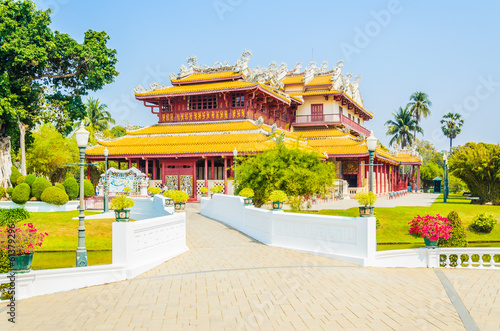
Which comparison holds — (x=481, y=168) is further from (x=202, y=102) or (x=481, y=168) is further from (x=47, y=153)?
(x=47, y=153)

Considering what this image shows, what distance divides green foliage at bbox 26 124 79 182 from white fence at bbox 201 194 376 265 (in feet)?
146

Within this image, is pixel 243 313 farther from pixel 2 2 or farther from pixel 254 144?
pixel 2 2

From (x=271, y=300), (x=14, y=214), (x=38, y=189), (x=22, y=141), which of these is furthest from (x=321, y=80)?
(x=271, y=300)

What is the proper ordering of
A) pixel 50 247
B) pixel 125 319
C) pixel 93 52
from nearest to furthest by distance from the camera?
pixel 125 319 → pixel 50 247 → pixel 93 52

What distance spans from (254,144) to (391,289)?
2337cm

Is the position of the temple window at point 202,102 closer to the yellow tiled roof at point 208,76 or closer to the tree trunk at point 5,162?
the yellow tiled roof at point 208,76

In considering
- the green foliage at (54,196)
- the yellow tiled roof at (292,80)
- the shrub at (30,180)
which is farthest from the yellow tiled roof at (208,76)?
the green foliage at (54,196)

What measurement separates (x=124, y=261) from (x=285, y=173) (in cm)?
1133

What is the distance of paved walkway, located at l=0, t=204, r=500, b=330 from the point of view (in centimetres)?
724

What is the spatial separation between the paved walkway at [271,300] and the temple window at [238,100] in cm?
2664

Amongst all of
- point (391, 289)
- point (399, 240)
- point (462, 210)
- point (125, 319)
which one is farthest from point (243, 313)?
point (462, 210)

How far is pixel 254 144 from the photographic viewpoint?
32.3 m

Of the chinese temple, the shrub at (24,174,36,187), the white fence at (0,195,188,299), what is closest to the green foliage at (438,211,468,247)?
the white fence at (0,195,188,299)

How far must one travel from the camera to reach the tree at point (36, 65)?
33.2 metres
